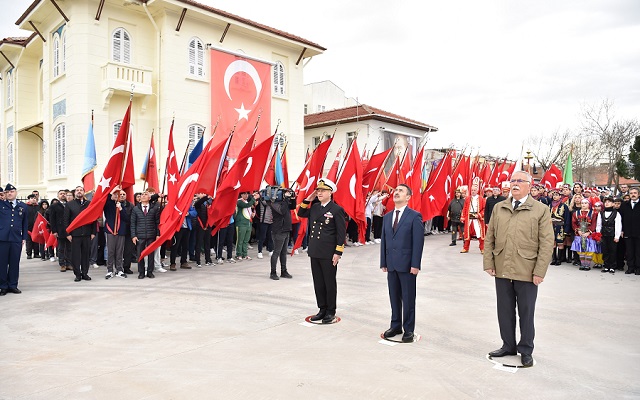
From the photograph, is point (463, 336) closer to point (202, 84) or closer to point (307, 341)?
point (307, 341)

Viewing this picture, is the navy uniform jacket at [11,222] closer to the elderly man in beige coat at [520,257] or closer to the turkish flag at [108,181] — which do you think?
the turkish flag at [108,181]

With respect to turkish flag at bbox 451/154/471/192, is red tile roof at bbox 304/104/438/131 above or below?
above

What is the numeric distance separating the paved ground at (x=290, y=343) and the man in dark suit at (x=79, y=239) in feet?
1.82

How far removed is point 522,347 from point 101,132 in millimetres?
17233

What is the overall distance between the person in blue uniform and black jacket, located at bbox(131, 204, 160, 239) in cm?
218

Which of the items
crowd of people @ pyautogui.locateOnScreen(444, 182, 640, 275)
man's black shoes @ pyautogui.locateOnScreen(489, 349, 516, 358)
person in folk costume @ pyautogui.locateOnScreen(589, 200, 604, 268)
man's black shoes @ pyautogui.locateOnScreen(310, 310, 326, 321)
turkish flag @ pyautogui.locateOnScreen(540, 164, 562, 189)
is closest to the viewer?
man's black shoes @ pyautogui.locateOnScreen(489, 349, 516, 358)

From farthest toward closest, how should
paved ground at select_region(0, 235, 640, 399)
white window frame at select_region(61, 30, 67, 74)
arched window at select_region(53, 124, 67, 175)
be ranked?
arched window at select_region(53, 124, 67, 175) → white window frame at select_region(61, 30, 67, 74) → paved ground at select_region(0, 235, 640, 399)

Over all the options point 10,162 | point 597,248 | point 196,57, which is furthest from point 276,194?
point 10,162

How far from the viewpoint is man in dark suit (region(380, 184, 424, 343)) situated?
228 inches

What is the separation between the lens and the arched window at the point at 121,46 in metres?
18.7

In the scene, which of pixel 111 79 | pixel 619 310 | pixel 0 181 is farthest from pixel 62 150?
pixel 619 310

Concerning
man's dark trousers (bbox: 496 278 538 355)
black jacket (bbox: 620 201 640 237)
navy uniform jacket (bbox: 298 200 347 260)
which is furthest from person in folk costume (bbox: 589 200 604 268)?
navy uniform jacket (bbox: 298 200 347 260)

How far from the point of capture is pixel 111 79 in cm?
1780

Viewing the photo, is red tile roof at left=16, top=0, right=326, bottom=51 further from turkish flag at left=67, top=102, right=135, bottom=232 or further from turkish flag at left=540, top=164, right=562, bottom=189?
turkish flag at left=540, top=164, right=562, bottom=189
